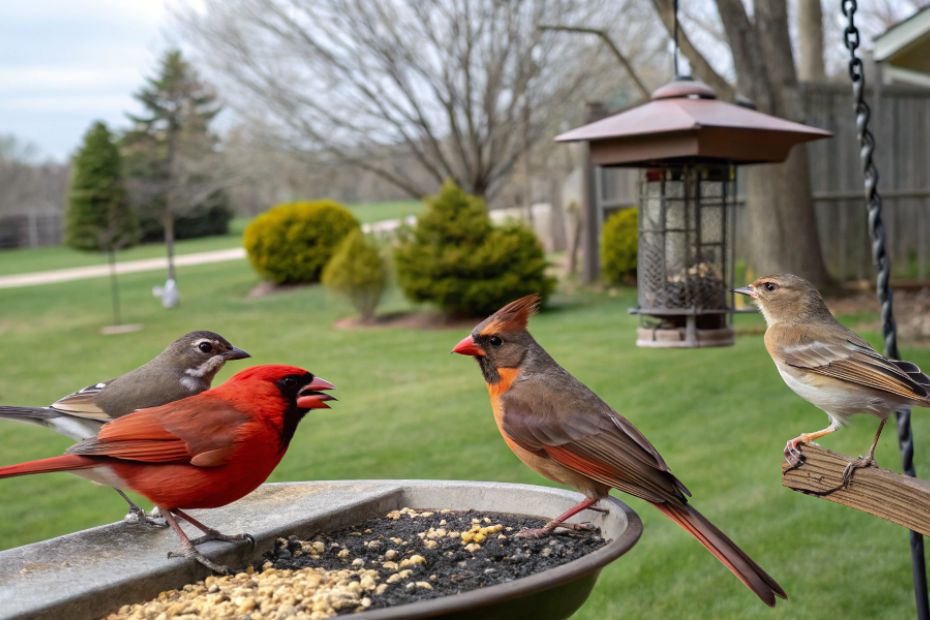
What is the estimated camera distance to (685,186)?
208 inches

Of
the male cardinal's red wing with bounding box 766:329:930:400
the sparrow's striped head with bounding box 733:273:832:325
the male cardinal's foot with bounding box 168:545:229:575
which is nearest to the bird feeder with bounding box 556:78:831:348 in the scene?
the sparrow's striped head with bounding box 733:273:832:325

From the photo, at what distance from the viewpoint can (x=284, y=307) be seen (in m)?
17.4

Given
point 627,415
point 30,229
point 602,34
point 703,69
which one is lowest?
point 627,415

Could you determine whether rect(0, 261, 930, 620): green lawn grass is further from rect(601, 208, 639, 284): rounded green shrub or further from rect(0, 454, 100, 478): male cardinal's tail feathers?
rect(0, 454, 100, 478): male cardinal's tail feathers

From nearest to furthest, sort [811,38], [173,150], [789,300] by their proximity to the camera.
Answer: [789,300] < [811,38] < [173,150]

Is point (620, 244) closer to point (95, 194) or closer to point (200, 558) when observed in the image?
point (95, 194)

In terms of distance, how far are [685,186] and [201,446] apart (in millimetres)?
3690

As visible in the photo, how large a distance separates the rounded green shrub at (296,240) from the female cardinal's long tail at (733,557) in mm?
18002

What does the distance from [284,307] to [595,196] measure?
19.3ft

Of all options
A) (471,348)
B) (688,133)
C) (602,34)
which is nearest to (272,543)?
(471,348)

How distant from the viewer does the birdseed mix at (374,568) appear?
78.5 inches

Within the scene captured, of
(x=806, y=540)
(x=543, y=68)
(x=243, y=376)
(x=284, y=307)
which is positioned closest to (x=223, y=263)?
(x=284, y=307)

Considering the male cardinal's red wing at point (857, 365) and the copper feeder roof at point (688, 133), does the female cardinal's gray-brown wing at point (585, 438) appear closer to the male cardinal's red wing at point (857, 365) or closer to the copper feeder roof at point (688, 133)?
the male cardinal's red wing at point (857, 365)

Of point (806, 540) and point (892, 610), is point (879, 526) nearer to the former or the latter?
point (806, 540)
